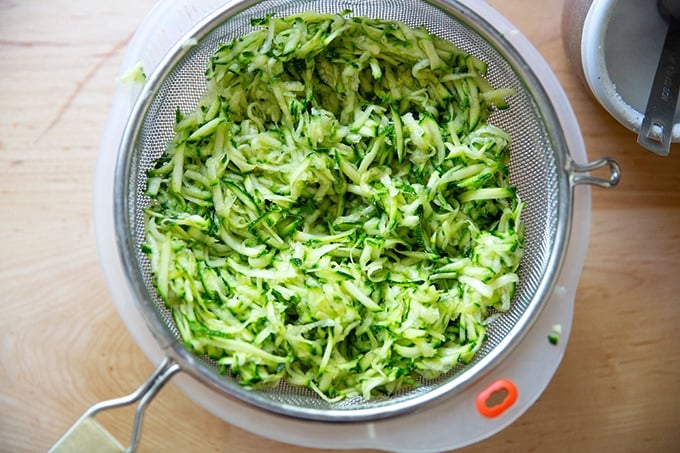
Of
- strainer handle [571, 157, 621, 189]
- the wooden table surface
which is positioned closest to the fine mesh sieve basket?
strainer handle [571, 157, 621, 189]

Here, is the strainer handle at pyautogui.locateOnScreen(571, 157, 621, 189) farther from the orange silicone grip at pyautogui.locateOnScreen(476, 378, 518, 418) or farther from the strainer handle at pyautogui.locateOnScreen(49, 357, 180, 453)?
the strainer handle at pyautogui.locateOnScreen(49, 357, 180, 453)

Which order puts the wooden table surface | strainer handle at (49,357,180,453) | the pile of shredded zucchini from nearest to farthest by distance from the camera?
strainer handle at (49,357,180,453)
the pile of shredded zucchini
the wooden table surface

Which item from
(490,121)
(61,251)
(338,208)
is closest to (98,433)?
(61,251)

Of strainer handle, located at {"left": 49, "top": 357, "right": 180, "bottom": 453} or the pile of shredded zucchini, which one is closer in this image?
strainer handle, located at {"left": 49, "top": 357, "right": 180, "bottom": 453}

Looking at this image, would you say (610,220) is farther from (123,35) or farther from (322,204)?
(123,35)

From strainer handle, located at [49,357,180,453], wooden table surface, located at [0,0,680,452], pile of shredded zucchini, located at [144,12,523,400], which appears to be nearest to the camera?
strainer handle, located at [49,357,180,453]

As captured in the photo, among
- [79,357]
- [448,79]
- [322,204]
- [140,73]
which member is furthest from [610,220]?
[79,357]
